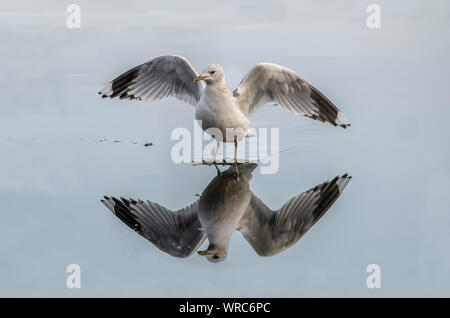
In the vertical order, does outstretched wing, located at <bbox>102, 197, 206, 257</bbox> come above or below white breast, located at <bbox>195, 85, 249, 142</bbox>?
below

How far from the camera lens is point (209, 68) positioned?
5355 mm

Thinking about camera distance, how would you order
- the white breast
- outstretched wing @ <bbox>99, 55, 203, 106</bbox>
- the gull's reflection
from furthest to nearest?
outstretched wing @ <bbox>99, 55, 203, 106</bbox> → the white breast → the gull's reflection

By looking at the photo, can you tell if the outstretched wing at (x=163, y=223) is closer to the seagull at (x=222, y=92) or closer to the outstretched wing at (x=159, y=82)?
the seagull at (x=222, y=92)

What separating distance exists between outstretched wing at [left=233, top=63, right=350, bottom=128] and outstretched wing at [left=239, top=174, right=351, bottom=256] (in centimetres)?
115

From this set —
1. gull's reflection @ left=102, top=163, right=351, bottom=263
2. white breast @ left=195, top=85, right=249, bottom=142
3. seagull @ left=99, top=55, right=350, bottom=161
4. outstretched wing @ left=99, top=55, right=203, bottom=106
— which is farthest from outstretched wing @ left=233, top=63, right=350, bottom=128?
gull's reflection @ left=102, top=163, right=351, bottom=263

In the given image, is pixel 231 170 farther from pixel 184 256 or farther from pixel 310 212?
pixel 184 256

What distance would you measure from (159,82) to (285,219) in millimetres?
2410

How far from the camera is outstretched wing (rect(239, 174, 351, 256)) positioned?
3.94 m

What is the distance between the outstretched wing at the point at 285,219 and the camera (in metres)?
3.94

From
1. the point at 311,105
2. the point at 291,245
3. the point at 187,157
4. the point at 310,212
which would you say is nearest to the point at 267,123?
the point at 311,105

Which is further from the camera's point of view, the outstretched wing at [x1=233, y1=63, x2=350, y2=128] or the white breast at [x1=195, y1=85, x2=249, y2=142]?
the outstretched wing at [x1=233, y1=63, x2=350, y2=128]

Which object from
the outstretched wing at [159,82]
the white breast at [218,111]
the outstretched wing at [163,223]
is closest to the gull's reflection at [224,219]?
the outstretched wing at [163,223]

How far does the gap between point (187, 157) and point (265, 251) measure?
197cm

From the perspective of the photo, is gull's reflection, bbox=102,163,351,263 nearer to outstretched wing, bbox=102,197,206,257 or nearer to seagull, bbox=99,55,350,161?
outstretched wing, bbox=102,197,206,257
